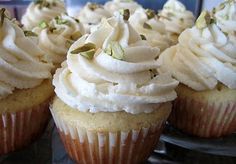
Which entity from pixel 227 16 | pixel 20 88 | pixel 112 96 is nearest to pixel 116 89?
pixel 112 96

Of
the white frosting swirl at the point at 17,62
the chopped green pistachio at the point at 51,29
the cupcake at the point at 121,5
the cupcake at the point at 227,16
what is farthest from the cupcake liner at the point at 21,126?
the cupcake at the point at 121,5

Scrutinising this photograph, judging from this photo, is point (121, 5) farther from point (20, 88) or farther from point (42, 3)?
point (20, 88)

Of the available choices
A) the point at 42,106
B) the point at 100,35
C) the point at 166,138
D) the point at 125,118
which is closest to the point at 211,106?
the point at 166,138

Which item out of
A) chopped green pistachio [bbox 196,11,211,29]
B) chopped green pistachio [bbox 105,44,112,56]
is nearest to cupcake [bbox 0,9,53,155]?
chopped green pistachio [bbox 105,44,112,56]

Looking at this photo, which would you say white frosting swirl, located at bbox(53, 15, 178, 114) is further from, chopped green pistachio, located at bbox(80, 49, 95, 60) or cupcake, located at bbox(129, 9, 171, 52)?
cupcake, located at bbox(129, 9, 171, 52)

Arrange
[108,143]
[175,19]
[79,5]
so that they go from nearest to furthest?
[108,143] < [175,19] < [79,5]
